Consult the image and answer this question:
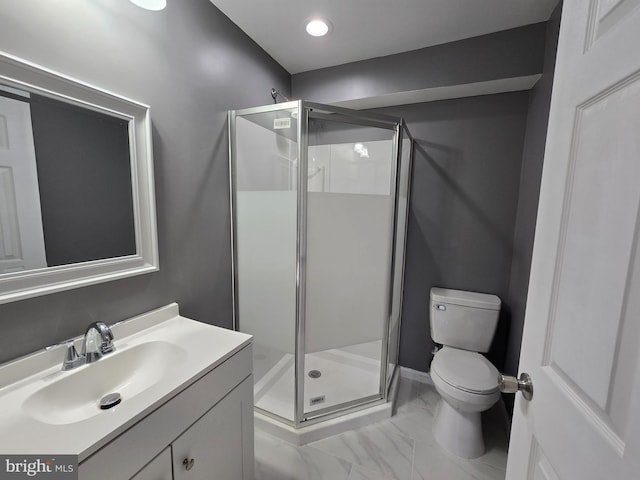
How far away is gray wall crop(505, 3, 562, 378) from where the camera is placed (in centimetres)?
145

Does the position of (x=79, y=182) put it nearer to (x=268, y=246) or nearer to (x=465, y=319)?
(x=268, y=246)

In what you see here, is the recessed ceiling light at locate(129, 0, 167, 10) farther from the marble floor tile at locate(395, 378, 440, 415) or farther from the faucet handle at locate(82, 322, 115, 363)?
the marble floor tile at locate(395, 378, 440, 415)

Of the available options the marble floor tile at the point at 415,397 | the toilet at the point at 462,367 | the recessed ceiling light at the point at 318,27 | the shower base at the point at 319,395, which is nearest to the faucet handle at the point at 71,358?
the shower base at the point at 319,395

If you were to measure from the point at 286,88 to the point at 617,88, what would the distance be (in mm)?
2095

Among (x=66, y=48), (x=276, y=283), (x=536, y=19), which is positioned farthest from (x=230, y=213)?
(x=536, y=19)

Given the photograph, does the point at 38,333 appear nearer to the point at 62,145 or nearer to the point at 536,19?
the point at 62,145

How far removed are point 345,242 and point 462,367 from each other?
40.9 inches

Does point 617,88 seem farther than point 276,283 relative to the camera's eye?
No

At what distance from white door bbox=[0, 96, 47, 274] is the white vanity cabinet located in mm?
638

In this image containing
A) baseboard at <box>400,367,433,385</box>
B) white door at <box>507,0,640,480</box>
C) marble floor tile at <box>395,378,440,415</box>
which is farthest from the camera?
baseboard at <box>400,367,433,385</box>

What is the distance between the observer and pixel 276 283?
1.63 m

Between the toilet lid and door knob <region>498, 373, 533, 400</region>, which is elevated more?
door knob <region>498, 373, 533, 400</region>

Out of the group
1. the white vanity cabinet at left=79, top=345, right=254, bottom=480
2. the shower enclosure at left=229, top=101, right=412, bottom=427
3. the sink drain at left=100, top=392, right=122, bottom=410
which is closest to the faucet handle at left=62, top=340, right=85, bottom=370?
the sink drain at left=100, top=392, right=122, bottom=410

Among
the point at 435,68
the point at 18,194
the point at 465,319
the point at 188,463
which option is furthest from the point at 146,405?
the point at 435,68
